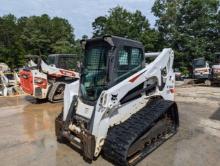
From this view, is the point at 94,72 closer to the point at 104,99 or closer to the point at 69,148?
the point at 104,99

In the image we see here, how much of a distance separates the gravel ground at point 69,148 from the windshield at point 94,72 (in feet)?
4.25

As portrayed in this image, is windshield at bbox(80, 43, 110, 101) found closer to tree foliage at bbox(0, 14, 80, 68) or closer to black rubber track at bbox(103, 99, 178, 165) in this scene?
black rubber track at bbox(103, 99, 178, 165)

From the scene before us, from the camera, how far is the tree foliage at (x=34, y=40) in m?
49.5

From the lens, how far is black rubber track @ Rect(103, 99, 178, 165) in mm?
4738

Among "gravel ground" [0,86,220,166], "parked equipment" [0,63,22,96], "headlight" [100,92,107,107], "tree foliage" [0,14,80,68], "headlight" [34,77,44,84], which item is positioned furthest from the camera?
"tree foliage" [0,14,80,68]

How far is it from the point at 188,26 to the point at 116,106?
30408 millimetres

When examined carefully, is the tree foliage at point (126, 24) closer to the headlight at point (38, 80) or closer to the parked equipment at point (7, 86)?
the parked equipment at point (7, 86)

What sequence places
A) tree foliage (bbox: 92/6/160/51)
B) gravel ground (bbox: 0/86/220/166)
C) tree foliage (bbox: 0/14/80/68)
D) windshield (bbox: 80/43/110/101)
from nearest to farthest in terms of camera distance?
gravel ground (bbox: 0/86/220/166) → windshield (bbox: 80/43/110/101) → tree foliage (bbox: 92/6/160/51) → tree foliage (bbox: 0/14/80/68)

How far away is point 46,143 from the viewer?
252 inches

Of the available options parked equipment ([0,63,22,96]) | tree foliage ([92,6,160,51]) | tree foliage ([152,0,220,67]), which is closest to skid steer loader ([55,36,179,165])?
parked equipment ([0,63,22,96])

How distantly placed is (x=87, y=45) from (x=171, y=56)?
2419 mm

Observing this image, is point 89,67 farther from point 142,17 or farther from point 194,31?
point 142,17

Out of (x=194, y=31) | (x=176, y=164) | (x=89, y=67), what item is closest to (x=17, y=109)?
(x=89, y=67)

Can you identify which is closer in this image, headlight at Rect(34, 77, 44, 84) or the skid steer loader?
the skid steer loader
